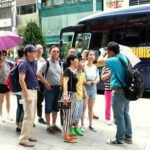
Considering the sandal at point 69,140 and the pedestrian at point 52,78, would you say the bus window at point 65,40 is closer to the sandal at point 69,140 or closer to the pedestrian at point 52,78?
the pedestrian at point 52,78

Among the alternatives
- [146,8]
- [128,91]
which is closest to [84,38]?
[146,8]

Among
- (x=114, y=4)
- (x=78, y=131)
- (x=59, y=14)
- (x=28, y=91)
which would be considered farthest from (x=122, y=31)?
(x=59, y=14)

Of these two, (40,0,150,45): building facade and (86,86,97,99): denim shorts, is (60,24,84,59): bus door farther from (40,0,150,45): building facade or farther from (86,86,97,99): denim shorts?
(40,0,150,45): building facade

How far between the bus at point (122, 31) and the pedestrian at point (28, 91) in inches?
292

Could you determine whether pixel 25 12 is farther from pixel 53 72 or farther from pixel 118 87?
pixel 118 87

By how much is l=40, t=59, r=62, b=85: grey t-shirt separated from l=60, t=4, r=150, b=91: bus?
21.6 feet

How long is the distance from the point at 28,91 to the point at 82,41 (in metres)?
8.86

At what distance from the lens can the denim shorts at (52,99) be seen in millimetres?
6663

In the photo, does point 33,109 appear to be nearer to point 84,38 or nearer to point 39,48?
point 39,48

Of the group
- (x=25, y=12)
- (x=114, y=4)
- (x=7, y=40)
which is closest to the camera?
(x=7, y=40)

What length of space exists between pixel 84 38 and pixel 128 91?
8776 mm

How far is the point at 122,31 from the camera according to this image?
13.3 m

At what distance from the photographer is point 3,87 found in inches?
299

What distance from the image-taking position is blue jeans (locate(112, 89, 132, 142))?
600cm
